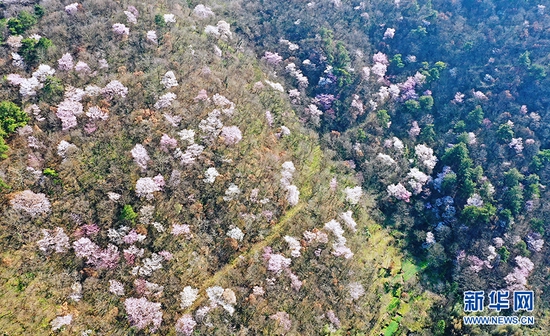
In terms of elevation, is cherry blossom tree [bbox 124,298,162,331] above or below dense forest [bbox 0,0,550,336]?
below

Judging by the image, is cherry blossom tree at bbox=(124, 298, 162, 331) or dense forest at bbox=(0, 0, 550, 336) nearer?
cherry blossom tree at bbox=(124, 298, 162, 331)

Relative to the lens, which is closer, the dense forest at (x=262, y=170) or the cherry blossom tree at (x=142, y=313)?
the cherry blossom tree at (x=142, y=313)

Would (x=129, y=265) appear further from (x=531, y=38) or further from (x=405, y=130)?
(x=531, y=38)

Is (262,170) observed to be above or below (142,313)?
above

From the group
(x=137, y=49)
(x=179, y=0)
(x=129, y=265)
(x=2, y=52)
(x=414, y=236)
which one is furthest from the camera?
(x=179, y=0)

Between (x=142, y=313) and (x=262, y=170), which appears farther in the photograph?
(x=262, y=170)

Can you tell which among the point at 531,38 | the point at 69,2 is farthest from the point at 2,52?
the point at 531,38

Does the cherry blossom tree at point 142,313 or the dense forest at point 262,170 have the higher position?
the dense forest at point 262,170

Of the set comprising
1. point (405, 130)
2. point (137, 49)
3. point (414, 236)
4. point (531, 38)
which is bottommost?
point (414, 236)
